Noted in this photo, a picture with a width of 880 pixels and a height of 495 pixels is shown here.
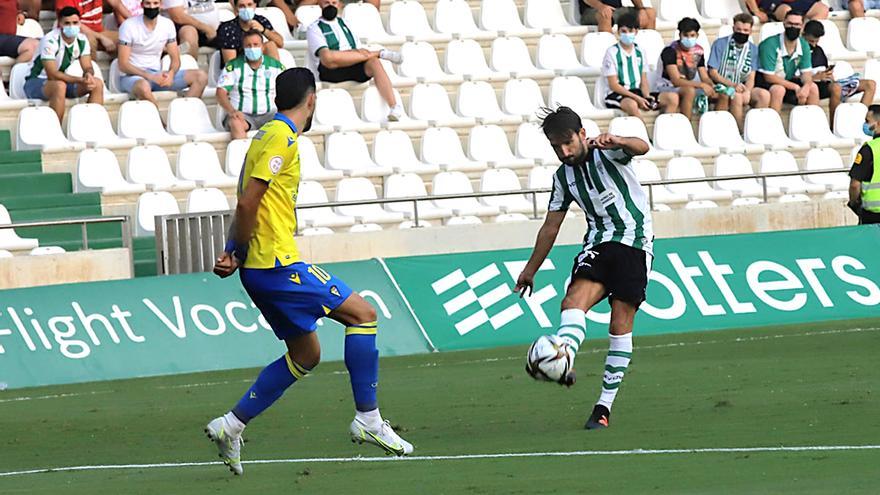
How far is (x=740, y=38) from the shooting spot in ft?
78.0

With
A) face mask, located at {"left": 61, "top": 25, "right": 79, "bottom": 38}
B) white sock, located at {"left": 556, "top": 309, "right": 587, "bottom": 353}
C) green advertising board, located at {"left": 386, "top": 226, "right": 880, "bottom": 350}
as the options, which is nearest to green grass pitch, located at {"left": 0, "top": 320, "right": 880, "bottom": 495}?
white sock, located at {"left": 556, "top": 309, "right": 587, "bottom": 353}

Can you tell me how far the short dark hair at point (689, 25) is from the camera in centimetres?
2334

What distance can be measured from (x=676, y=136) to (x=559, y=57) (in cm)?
207

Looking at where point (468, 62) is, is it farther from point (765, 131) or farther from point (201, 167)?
point (201, 167)

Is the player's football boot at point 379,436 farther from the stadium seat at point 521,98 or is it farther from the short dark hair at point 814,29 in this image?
the short dark hair at point 814,29

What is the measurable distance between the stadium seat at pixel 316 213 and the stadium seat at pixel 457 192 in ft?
4.30

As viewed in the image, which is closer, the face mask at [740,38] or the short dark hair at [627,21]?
the short dark hair at [627,21]

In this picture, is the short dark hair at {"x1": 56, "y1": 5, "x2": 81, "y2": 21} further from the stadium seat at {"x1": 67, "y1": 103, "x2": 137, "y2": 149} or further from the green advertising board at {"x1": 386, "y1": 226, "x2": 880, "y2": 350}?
the green advertising board at {"x1": 386, "y1": 226, "x2": 880, "y2": 350}

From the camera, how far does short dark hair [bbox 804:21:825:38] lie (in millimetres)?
24344

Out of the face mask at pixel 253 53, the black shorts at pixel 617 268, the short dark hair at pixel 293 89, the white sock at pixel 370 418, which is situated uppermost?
the short dark hair at pixel 293 89

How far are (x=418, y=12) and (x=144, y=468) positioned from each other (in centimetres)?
1525

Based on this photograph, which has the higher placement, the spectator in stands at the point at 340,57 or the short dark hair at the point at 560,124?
the short dark hair at the point at 560,124

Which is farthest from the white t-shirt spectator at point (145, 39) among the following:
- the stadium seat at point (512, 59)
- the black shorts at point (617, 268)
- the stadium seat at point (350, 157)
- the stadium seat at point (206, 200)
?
the black shorts at point (617, 268)

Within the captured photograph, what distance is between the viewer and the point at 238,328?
54.5ft
